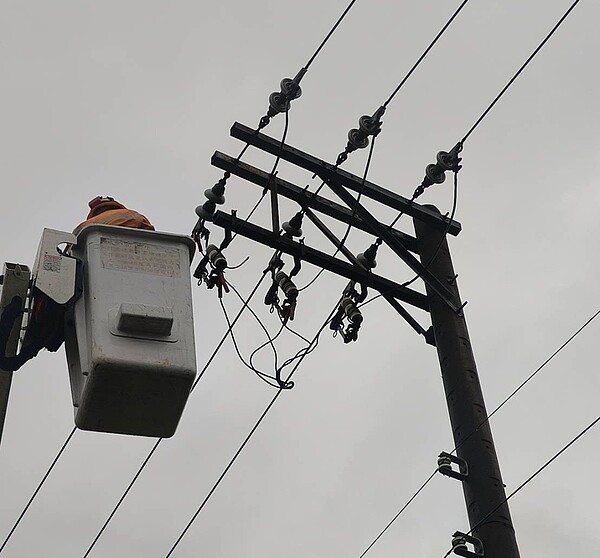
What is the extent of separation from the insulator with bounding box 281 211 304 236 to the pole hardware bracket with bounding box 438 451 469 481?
62.9 inches

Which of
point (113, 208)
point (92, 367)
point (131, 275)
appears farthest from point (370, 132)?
point (92, 367)

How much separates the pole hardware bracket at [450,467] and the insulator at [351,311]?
111 centimetres

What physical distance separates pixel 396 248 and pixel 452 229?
45 centimetres

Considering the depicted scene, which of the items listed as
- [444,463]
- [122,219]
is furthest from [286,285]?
[122,219]

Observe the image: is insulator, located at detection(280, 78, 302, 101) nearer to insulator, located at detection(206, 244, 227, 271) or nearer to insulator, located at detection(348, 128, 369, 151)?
insulator, located at detection(348, 128, 369, 151)

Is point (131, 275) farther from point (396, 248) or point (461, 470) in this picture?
point (396, 248)

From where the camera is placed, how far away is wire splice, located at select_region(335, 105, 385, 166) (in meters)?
6.74

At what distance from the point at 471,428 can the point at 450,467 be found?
23 cm

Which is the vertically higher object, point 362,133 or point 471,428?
point 362,133

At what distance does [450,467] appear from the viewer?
229 inches

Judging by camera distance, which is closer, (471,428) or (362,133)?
(471,428)

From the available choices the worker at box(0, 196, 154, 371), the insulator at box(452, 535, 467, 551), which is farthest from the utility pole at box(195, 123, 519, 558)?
the worker at box(0, 196, 154, 371)

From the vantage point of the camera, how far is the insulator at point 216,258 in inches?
256

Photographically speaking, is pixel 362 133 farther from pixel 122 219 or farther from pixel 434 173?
pixel 122 219
